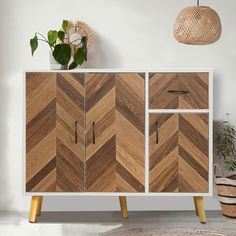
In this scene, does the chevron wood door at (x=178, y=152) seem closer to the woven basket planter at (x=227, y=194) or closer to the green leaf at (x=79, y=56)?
the woven basket planter at (x=227, y=194)

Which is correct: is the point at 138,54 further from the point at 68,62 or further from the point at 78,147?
the point at 78,147

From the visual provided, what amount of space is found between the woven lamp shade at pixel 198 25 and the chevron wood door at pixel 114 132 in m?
0.46

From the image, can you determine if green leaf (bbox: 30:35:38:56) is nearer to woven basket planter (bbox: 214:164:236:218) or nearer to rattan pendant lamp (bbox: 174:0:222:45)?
rattan pendant lamp (bbox: 174:0:222:45)

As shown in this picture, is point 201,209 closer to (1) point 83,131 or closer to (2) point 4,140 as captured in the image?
(1) point 83,131

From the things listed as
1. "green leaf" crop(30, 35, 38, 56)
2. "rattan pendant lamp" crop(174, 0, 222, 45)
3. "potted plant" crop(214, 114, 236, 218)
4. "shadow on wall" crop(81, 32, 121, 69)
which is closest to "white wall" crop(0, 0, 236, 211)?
"shadow on wall" crop(81, 32, 121, 69)

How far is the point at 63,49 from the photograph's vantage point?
443 centimetres

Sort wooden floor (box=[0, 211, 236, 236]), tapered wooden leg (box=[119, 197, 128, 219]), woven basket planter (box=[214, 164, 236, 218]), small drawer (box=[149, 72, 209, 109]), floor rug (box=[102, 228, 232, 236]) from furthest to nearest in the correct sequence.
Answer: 1. tapered wooden leg (box=[119, 197, 128, 219])
2. woven basket planter (box=[214, 164, 236, 218])
3. small drawer (box=[149, 72, 209, 109])
4. wooden floor (box=[0, 211, 236, 236])
5. floor rug (box=[102, 228, 232, 236])

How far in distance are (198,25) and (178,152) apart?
2.99 feet

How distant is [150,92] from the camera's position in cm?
440

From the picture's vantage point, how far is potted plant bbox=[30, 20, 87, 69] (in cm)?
443

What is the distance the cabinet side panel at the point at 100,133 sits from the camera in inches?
173

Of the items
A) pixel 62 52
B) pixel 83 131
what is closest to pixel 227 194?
pixel 83 131

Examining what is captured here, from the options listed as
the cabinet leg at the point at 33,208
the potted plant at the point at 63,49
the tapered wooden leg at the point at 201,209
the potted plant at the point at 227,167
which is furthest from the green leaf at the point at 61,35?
the tapered wooden leg at the point at 201,209

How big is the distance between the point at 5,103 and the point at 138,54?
1.12m
